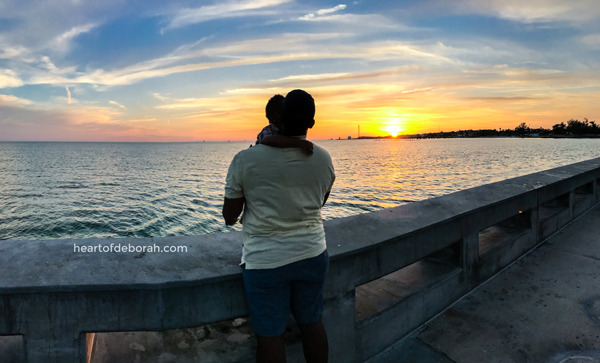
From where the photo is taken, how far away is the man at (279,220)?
5.92 ft

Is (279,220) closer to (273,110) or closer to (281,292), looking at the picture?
(281,292)

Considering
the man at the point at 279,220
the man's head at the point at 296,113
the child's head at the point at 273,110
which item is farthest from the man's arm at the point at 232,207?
the child's head at the point at 273,110

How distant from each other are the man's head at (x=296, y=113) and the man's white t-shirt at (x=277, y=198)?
13 cm

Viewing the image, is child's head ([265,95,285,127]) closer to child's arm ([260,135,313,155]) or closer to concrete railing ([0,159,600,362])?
child's arm ([260,135,313,155])

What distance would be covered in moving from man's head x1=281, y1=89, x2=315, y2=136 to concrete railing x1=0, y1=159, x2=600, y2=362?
88 centimetres

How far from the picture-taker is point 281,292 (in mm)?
1890

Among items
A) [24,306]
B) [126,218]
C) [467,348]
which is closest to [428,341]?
[467,348]

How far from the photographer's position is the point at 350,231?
2834mm

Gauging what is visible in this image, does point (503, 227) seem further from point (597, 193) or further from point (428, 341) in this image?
point (597, 193)

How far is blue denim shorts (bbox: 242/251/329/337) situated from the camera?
1.85 meters

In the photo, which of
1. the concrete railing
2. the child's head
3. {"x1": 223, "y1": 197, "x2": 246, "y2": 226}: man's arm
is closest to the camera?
the concrete railing

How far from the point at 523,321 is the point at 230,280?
9.74ft

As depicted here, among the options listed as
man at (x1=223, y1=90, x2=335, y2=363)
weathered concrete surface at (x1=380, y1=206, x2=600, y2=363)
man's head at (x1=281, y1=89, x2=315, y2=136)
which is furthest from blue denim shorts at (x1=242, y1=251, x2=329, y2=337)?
weathered concrete surface at (x1=380, y1=206, x2=600, y2=363)

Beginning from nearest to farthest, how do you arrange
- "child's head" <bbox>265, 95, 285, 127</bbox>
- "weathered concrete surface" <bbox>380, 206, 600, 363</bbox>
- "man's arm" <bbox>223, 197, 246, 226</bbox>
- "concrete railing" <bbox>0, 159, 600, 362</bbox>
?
"concrete railing" <bbox>0, 159, 600, 362</bbox> → "man's arm" <bbox>223, 197, 246, 226</bbox> → "child's head" <bbox>265, 95, 285, 127</bbox> → "weathered concrete surface" <bbox>380, 206, 600, 363</bbox>
